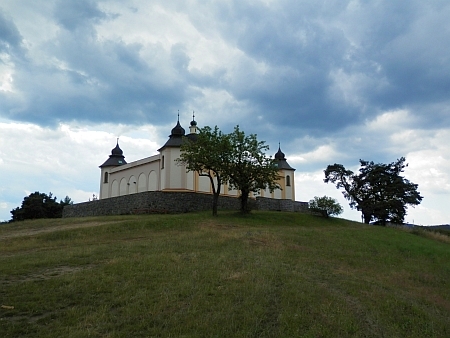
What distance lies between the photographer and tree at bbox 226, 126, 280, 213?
1268 inches

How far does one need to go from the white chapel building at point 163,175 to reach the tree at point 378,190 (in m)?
7.03

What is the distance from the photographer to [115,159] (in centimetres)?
5328

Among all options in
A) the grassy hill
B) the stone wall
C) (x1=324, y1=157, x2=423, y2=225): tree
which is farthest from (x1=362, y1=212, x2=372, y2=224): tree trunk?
the grassy hill

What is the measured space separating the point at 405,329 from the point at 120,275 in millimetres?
6986

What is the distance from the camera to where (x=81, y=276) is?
432 inches

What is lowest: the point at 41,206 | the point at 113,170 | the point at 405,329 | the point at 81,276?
the point at 405,329

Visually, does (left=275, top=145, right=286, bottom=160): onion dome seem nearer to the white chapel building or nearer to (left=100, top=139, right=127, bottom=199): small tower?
the white chapel building

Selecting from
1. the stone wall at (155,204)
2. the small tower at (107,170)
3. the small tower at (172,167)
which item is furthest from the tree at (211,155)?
the small tower at (107,170)

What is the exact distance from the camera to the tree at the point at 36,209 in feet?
174

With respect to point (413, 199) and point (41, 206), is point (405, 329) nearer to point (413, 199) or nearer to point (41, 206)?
point (413, 199)

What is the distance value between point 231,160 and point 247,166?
4.26ft

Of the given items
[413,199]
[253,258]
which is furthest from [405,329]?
[413,199]

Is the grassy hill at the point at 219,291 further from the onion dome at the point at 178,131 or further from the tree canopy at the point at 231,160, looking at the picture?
the onion dome at the point at 178,131

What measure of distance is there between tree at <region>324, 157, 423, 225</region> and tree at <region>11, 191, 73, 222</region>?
3427 cm
